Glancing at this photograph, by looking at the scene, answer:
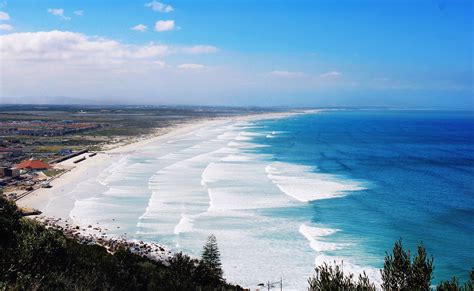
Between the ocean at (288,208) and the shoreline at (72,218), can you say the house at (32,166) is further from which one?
the ocean at (288,208)

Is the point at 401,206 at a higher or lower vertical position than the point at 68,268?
lower

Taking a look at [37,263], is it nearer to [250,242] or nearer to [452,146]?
[250,242]

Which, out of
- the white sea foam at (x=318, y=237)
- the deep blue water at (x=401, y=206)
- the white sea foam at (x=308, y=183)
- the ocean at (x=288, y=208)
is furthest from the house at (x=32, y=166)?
the white sea foam at (x=318, y=237)

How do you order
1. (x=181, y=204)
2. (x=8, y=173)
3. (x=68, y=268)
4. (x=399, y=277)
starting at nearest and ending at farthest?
(x=399, y=277), (x=68, y=268), (x=181, y=204), (x=8, y=173)

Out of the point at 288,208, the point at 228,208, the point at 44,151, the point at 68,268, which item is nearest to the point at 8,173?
the point at 44,151

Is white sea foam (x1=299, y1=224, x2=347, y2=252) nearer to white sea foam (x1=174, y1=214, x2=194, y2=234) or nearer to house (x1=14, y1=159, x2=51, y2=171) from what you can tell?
white sea foam (x1=174, y1=214, x2=194, y2=234)

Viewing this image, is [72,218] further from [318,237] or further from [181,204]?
[318,237]

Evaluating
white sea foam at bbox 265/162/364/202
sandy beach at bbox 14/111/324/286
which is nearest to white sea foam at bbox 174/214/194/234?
sandy beach at bbox 14/111/324/286

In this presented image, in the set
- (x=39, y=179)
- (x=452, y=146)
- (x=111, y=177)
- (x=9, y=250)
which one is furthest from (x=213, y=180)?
(x=452, y=146)

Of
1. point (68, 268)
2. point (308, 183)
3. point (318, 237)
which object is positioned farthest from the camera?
point (308, 183)
